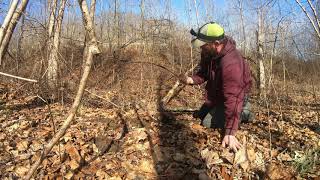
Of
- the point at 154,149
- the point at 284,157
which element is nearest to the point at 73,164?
the point at 154,149

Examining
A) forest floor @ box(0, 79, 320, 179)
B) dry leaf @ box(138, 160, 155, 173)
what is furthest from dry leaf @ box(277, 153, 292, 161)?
dry leaf @ box(138, 160, 155, 173)

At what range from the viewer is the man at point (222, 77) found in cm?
316

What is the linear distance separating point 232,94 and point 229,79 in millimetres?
152

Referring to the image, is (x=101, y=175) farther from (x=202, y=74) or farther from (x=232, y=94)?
(x=202, y=74)

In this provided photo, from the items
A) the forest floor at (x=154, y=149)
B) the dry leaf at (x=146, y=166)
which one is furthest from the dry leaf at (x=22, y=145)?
the dry leaf at (x=146, y=166)

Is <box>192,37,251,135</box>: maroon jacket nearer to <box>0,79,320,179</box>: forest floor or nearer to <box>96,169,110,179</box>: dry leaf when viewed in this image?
<box>0,79,320,179</box>: forest floor

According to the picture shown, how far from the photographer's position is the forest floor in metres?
3.01

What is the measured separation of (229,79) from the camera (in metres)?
3.23

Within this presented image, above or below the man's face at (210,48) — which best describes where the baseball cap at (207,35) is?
above

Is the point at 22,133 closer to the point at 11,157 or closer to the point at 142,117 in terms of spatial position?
the point at 11,157

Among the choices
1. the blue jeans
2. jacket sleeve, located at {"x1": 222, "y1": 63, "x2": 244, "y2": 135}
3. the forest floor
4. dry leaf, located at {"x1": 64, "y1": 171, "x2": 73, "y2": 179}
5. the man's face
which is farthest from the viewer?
the blue jeans

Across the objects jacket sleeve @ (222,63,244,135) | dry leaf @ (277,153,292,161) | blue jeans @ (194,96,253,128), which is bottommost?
dry leaf @ (277,153,292,161)

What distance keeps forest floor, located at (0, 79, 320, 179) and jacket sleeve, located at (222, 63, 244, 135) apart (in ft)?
0.96

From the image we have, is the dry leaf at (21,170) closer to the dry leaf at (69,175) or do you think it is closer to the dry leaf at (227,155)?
the dry leaf at (69,175)
